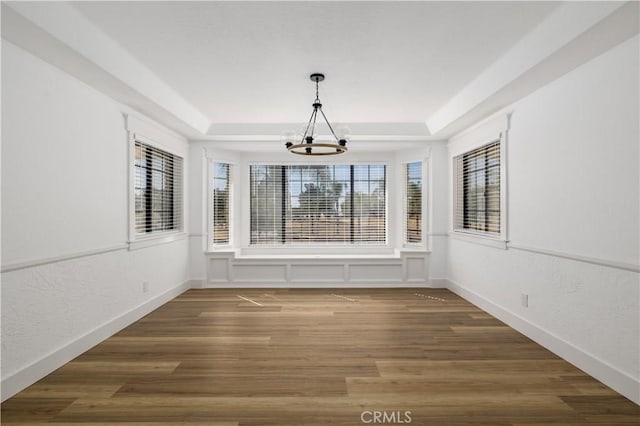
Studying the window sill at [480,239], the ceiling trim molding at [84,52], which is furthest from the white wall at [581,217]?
the ceiling trim molding at [84,52]

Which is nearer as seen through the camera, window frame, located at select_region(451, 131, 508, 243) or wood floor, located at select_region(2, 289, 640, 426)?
wood floor, located at select_region(2, 289, 640, 426)

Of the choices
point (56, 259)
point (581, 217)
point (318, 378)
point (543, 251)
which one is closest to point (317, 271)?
point (318, 378)

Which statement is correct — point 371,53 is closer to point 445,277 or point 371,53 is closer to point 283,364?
point 283,364

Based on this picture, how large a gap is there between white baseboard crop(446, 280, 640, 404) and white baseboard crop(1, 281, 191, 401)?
421 cm

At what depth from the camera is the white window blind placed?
167 inches

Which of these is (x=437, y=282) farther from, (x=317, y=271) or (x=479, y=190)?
(x=317, y=271)

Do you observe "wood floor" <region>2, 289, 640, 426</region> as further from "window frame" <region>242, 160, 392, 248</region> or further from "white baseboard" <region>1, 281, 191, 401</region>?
"window frame" <region>242, 160, 392, 248</region>

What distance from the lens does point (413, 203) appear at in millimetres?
5945

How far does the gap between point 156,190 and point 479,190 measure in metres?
4.40

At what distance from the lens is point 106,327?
11.1 feet

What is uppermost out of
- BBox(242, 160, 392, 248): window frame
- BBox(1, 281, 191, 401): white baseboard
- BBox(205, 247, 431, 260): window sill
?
BBox(242, 160, 392, 248): window frame

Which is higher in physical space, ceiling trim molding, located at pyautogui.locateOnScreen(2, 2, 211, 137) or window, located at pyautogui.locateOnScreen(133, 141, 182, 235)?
ceiling trim molding, located at pyautogui.locateOnScreen(2, 2, 211, 137)

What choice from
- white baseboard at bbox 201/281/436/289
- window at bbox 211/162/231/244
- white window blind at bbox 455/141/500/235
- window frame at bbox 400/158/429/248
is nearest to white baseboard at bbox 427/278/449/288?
white baseboard at bbox 201/281/436/289

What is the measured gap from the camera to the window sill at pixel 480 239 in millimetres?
3939
